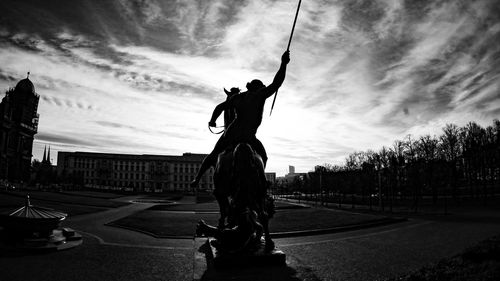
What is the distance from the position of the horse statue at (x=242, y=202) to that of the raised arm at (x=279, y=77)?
1.36 meters

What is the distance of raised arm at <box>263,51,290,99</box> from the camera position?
5.84m

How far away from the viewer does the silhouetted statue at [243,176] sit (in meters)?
4.35

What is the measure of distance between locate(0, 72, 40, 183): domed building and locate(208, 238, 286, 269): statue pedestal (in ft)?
286

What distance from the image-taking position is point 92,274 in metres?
6.78

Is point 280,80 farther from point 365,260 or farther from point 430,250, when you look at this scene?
point 430,250

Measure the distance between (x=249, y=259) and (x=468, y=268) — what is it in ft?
15.5

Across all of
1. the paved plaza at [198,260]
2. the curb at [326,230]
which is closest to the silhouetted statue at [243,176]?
the paved plaza at [198,260]

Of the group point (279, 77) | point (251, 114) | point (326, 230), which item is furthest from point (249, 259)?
point (326, 230)

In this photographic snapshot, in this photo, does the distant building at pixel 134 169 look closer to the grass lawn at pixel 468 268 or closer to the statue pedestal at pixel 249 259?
the grass lawn at pixel 468 268

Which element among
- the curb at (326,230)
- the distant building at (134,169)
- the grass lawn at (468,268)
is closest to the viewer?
the grass lawn at (468,268)

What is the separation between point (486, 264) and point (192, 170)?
145 meters

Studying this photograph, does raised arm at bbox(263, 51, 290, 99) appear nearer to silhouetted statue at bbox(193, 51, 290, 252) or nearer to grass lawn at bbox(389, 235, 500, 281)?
silhouetted statue at bbox(193, 51, 290, 252)

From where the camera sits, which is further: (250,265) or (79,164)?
(79,164)

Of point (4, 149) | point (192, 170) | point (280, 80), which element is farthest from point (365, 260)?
point (192, 170)
